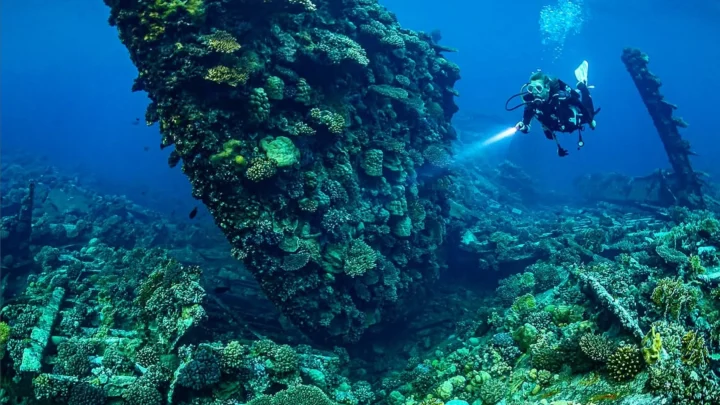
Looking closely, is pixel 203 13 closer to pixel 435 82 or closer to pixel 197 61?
pixel 197 61

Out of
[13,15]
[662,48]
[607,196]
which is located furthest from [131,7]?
[662,48]

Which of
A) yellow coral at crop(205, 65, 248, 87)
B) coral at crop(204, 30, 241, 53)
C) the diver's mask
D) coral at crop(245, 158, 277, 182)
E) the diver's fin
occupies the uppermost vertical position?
coral at crop(204, 30, 241, 53)

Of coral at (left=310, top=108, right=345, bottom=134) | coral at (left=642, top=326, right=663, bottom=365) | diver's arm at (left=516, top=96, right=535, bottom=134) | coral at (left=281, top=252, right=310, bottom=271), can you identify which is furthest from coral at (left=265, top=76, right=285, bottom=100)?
coral at (left=642, top=326, right=663, bottom=365)

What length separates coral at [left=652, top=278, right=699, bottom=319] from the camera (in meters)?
5.91

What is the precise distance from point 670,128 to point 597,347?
19.7 m

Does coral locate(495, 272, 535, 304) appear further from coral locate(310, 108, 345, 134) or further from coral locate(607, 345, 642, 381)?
coral locate(310, 108, 345, 134)

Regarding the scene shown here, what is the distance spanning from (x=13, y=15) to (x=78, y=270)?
7379cm

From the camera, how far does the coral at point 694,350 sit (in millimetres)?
4520

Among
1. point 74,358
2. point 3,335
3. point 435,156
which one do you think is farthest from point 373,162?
point 3,335

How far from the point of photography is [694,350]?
463cm

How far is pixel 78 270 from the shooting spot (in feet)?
36.2

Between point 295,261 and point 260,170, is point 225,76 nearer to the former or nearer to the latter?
point 260,170

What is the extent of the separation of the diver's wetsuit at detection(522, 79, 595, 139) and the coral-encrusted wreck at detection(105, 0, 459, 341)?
183 inches

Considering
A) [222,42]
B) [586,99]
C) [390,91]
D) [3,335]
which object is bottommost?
[3,335]
